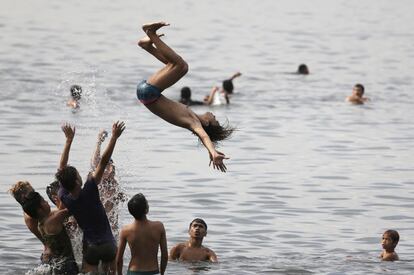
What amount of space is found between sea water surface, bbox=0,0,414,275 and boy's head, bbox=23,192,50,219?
3.37m

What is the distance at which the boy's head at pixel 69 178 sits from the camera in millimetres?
17141

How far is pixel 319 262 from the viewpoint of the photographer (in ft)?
73.2

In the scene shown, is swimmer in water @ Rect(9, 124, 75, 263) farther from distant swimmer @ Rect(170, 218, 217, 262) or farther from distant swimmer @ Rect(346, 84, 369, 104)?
distant swimmer @ Rect(346, 84, 369, 104)

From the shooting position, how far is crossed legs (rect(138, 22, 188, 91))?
1714 cm

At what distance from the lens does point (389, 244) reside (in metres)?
21.8

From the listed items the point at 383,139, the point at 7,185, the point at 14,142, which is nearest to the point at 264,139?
the point at 383,139

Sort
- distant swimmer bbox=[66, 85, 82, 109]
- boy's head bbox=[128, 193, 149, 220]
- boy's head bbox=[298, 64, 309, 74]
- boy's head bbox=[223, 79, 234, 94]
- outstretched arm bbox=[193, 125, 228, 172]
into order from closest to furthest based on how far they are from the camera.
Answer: outstretched arm bbox=[193, 125, 228, 172]
boy's head bbox=[128, 193, 149, 220]
distant swimmer bbox=[66, 85, 82, 109]
boy's head bbox=[223, 79, 234, 94]
boy's head bbox=[298, 64, 309, 74]

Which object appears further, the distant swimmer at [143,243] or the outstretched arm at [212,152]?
the distant swimmer at [143,243]

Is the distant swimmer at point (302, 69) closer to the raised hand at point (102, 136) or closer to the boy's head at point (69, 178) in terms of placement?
the raised hand at point (102, 136)

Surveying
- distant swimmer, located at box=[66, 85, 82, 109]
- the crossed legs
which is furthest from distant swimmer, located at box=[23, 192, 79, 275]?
distant swimmer, located at box=[66, 85, 82, 109]

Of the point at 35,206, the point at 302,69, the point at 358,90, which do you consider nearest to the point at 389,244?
the point at 35,206

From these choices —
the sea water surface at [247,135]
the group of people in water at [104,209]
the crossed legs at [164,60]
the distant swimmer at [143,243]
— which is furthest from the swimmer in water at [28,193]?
the sea water surface at [247,135]

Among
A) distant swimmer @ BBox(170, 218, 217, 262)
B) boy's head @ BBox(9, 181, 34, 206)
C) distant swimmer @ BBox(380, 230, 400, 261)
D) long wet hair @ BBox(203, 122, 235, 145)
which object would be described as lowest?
distant swimmer @ BBox(170, 218, 217, 262)

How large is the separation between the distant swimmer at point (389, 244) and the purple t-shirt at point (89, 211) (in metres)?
5.60
